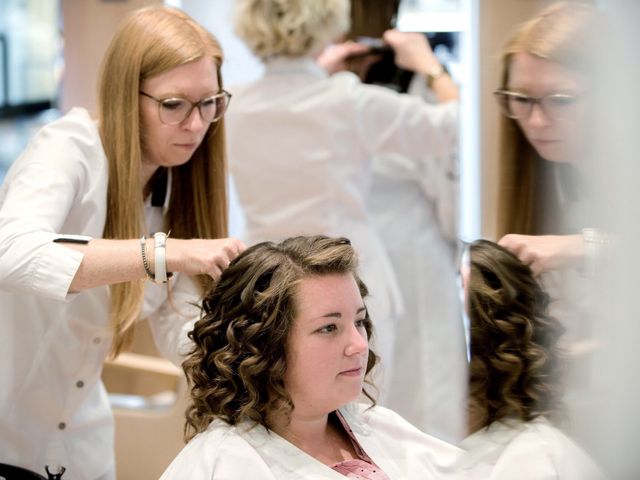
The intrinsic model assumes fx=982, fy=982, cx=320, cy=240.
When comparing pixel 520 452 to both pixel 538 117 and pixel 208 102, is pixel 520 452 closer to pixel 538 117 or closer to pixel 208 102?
pixel 538 117

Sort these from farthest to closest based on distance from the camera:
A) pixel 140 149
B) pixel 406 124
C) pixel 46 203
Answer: pixel 406 124
pixel 140 149
pixel 46 203

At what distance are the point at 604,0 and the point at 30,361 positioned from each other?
1.13 metres

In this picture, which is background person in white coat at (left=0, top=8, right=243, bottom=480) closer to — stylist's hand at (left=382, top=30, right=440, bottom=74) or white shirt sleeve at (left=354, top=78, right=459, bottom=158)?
white shirt sleeve at (left=354, top=78, right=459, bottom=158)

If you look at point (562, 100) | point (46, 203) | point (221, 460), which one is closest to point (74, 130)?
point (46, 203)

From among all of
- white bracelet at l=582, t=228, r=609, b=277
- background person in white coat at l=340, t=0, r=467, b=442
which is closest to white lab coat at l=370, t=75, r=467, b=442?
background person in white coat at l=340, t=0, r=467, b=442

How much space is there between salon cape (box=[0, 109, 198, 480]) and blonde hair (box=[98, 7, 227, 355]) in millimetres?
32

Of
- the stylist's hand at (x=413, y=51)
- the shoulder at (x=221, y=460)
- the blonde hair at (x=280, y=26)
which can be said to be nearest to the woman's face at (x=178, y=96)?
the shoulder at (x=221, y=460)

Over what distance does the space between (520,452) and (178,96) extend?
71 cm

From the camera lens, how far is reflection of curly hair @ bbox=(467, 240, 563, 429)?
0.90m

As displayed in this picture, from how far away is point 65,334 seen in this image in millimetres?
1576

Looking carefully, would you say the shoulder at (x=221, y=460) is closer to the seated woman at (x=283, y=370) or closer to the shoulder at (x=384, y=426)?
the seated woman at (x=283, y=370)

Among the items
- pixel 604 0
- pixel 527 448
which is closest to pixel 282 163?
pixel 527 448

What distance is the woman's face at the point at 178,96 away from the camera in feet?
4.59

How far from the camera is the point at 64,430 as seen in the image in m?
1.61
